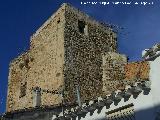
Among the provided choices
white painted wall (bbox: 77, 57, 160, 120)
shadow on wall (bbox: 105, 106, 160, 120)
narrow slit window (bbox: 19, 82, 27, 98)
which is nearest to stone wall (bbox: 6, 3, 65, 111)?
narrow slit window (bbox: 19, 82, 27, 98)

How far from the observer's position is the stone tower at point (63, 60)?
2700cm

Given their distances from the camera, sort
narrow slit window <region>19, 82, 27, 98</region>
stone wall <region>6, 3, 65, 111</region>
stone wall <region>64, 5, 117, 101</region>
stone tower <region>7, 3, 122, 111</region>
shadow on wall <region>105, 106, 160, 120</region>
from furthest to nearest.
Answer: narrow slit window <region>19, 82, 27, 98</region>, stone wall <region>6, 3, 65, 111</region>, stone wall <region>64, 5, 117, 101</region>, stone tower <region>7, 3, 122, 111</region>, shadow on wall <region>105, 106, 160, 120</region>

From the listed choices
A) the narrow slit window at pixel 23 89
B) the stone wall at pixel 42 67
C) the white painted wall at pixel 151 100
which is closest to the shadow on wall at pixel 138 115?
the white painted wall at pixel 151 100

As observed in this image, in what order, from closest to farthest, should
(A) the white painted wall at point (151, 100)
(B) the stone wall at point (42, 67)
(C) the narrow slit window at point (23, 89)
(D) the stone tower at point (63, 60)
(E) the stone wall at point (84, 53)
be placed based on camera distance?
(A) the white painted wall at point (151, 100) < (D) the stone tower at point (63, 60) < (E) the stone wall at point (84, 53) < (B) the stone wall at point (42, 67) < (C) the narrow slit window at point (23, 89)

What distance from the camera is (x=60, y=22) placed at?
A: 2869cm

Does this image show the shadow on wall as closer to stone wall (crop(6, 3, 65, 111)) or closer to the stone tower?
the stone tower

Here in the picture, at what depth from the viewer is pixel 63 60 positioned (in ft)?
88.8

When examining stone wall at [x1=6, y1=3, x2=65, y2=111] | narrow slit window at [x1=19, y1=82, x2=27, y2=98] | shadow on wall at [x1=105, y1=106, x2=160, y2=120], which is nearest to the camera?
shadow on wall at [x1=105, y1=106, x2=160, y2=120]

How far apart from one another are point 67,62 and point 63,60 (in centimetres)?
32

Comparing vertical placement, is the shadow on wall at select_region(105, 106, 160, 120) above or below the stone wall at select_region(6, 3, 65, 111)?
below

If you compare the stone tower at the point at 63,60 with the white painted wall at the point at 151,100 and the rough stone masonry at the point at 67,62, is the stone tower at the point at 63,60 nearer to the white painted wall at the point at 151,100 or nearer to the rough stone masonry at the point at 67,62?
the rough stone masonry at the point at 67,62

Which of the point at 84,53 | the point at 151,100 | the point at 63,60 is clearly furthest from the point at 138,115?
the point at 84,53

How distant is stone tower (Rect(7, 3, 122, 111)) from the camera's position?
27000 mm

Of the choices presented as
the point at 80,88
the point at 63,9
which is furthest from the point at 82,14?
the point at 80,88
